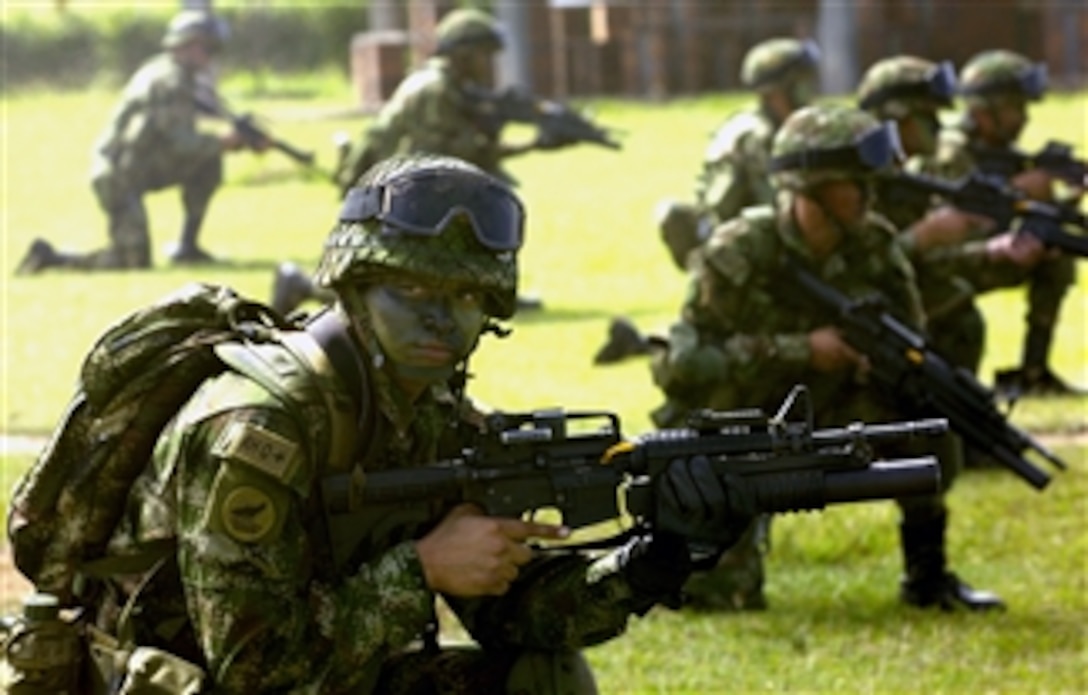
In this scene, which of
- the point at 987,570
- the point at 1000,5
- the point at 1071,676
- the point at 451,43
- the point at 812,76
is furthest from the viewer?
the point at 1000,5

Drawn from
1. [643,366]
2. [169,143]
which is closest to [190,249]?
[169,143]

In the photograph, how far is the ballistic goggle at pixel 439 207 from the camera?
18.1 feet

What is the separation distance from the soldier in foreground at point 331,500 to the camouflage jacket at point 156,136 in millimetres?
14645

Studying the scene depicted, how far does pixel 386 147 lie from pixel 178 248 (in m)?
3.26

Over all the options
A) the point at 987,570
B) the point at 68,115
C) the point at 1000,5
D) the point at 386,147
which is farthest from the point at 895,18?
the point at 987,570

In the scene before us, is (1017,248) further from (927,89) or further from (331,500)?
(331,500)

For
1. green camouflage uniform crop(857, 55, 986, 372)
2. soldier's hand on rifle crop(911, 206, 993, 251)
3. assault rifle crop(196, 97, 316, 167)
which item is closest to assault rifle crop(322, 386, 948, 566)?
soldier's hand on rifle crop(911, 206, 993, 251)

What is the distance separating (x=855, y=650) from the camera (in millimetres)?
8758

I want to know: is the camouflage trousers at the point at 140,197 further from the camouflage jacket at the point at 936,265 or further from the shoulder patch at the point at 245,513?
the shoulder patch at the point at 245,513

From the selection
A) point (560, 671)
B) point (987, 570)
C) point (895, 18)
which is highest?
point (560, 671)

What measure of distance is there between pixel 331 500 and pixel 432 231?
54cm

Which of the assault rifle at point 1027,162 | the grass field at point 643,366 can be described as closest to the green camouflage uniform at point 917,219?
the grass field at point 643,366

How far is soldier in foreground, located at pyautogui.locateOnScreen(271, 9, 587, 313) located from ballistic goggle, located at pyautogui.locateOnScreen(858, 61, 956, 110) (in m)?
4.95

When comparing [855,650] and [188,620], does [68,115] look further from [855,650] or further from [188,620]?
[188,620]
